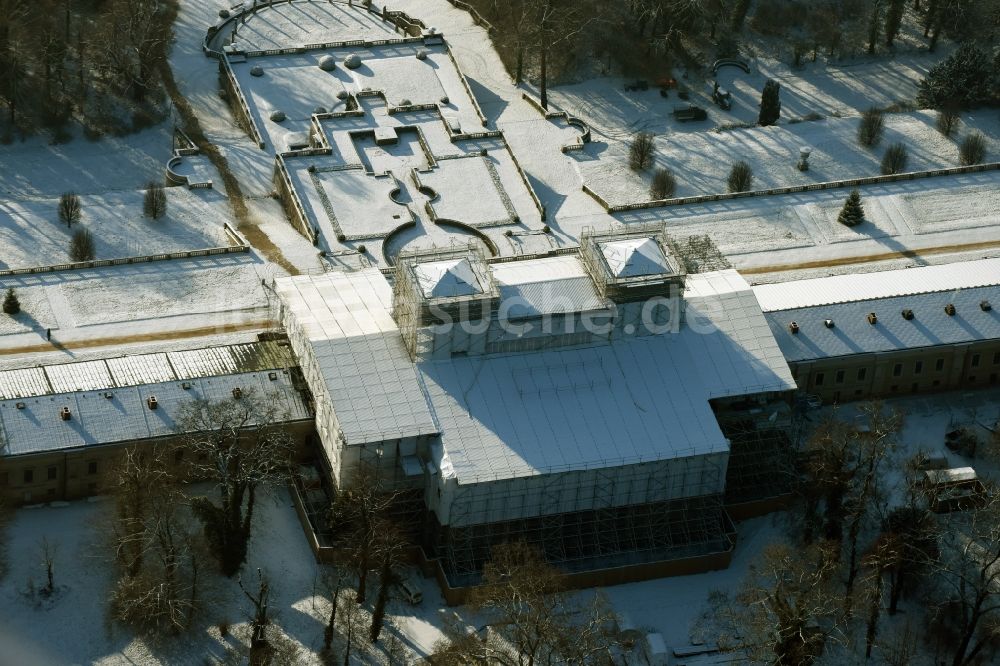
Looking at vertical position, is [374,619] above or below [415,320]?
below

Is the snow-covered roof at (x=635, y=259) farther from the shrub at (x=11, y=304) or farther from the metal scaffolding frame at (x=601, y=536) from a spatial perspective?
the shrub at (x=11, y=304)

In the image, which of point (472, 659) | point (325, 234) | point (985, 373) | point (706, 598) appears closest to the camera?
point (472, 659)

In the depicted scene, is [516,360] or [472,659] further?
[516,360]

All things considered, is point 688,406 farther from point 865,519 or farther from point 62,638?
point 62,638

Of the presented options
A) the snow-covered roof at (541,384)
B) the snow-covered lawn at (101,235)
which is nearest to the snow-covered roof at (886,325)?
the snow-covered roof at (541,384)

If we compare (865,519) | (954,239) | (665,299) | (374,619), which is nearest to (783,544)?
(865,519)

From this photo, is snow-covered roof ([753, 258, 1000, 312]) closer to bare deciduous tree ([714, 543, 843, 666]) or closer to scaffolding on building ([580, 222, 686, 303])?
scaffolding on building ([580, 222, 686, 303])
